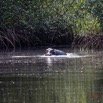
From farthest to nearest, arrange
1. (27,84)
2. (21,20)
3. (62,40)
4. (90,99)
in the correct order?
(62,40) → (21,20) → (27,84) → (90,99)

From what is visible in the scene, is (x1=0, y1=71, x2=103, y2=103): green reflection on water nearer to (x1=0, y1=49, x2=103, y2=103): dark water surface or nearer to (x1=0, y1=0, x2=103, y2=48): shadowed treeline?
(x1=0, y1=49, x2=103, y2=103): dark water surface

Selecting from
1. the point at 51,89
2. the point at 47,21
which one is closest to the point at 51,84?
the point at 51,89

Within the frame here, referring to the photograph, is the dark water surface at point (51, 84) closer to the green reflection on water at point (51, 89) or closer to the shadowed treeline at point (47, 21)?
the green reflection on water at point (51, 89)

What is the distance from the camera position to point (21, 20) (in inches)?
1265

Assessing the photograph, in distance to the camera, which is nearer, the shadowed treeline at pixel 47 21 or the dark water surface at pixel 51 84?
the dark water surface at pixel 51 84

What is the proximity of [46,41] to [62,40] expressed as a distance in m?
0.98

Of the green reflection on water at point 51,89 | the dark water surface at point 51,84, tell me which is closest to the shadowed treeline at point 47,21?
the dark water surface at point 51,84

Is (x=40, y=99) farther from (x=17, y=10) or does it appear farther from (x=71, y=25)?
(x=71, y=25)

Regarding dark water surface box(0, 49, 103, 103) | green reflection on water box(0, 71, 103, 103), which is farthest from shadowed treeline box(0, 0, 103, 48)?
green reflection on water box(0, 71, 103, 103)

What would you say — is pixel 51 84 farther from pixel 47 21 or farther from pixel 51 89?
pixel 47 21

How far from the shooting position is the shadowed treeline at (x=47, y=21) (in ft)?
98.6

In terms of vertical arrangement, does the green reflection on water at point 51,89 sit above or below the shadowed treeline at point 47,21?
below

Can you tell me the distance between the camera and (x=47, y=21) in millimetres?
34125

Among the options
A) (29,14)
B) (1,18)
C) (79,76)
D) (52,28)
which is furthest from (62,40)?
(79,76)
